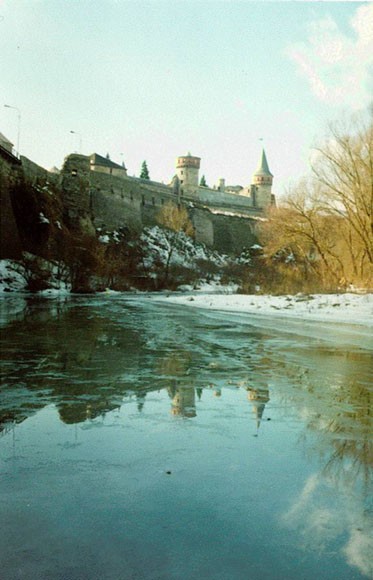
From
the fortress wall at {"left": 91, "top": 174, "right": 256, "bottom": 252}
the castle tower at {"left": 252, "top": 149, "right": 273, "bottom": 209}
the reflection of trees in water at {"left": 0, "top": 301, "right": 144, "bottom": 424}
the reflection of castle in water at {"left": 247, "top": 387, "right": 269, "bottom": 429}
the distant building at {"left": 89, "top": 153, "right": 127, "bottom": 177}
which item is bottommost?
the reflection of trees in water at {"left": 0, "top": 301, "right": 144, "bottom": 424}

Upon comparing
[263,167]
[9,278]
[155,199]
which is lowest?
[9,278]

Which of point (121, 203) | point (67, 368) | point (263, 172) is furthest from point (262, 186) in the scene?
point (67, 368)

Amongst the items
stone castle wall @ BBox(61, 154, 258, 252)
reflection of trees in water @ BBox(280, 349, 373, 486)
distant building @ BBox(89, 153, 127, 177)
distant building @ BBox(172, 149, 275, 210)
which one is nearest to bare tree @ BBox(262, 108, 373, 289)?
reflection of trees in water @ BBox(280, 349, 373, 486)

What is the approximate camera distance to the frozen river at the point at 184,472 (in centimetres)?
231

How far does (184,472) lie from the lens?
11.0 ft

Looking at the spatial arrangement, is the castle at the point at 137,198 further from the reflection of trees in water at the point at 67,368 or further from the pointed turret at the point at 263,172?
the reflection of trees in water at the point at 67,368

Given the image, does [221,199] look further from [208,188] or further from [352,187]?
[352,187]

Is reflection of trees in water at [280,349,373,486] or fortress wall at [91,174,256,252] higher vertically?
fortress wall at [91,174,256,252]

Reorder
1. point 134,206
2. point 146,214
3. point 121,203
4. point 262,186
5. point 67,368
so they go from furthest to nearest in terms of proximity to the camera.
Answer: point 262,186 < point 146,214 < point 134,206 < point 121,203 < point 67,368

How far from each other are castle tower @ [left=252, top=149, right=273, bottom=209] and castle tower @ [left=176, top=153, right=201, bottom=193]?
14488 mm

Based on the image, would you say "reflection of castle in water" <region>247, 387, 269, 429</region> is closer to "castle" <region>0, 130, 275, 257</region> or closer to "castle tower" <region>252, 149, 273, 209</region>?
"castle" <region>0, 130, 275, 257</region>

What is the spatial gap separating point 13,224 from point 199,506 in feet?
99.9

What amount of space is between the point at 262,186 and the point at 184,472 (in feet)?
340

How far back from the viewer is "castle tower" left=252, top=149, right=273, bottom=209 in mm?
102562
